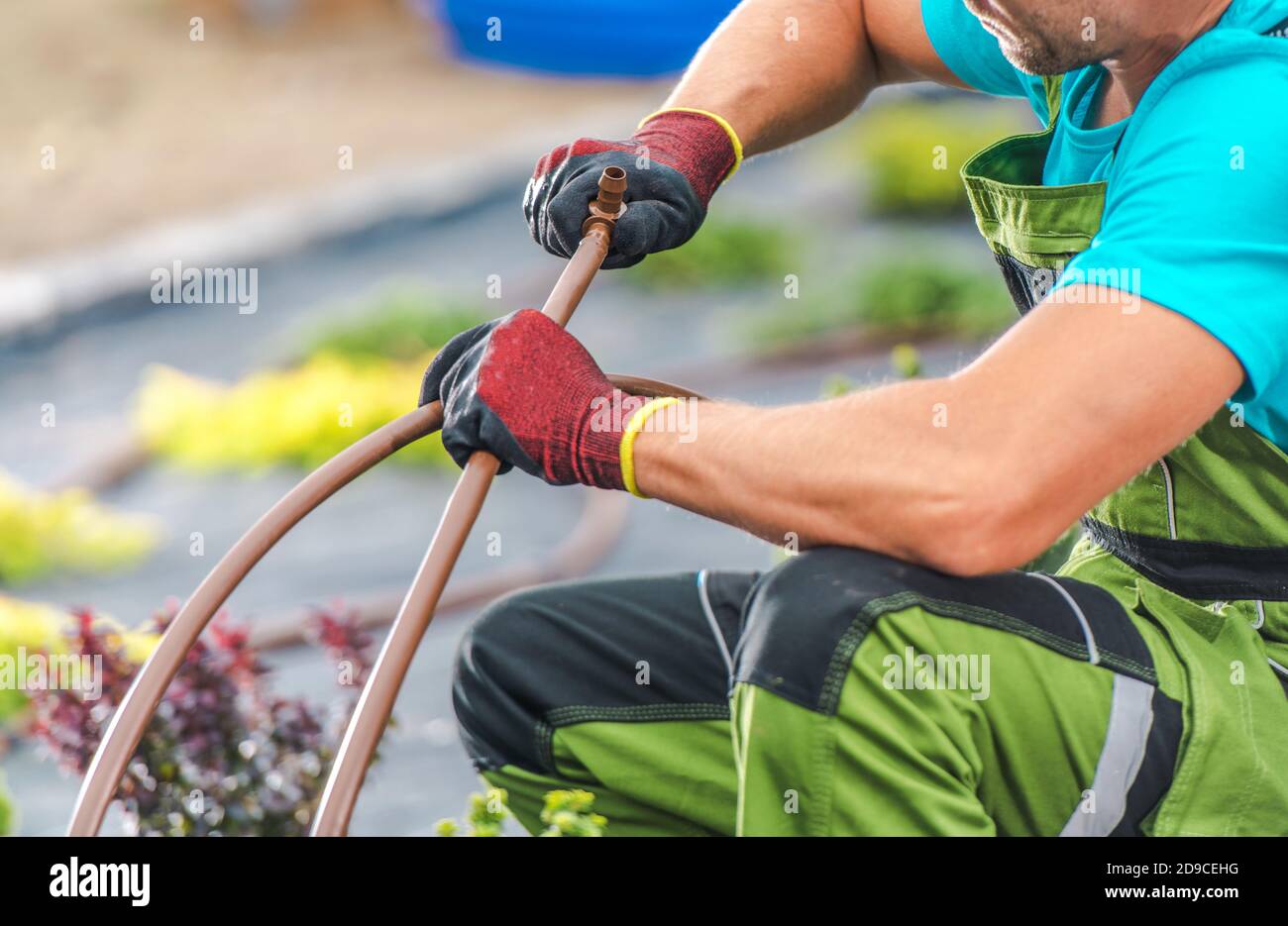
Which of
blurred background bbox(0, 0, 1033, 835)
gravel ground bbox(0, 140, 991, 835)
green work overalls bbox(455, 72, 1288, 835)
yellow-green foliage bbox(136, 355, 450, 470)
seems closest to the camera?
green work overalls bbox(455, 72, 1288, 835)

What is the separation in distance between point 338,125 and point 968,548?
30.2 feet

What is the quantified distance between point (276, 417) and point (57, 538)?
3.33 ft

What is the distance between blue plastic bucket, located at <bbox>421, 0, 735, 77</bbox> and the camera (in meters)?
10.7

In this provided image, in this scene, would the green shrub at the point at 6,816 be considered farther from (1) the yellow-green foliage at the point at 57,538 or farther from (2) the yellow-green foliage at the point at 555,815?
(1) the yellow-green foliage at the point at 57,538

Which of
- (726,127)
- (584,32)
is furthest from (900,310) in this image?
(584,32)

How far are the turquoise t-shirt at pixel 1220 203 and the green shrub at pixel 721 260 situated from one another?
17.2ft

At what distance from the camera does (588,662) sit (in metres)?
2.25

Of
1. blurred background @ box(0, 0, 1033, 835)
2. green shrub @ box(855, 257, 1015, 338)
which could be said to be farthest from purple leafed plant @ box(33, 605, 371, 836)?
green shrub @ box(855, 257, 1015, 338)

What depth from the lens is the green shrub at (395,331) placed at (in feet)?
20.4

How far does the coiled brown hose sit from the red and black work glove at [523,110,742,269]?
0.29 ft

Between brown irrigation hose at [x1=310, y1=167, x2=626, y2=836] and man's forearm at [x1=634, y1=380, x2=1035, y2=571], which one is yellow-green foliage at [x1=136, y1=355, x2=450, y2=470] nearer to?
brown irrigation hose at [x1=310, y1=167, x2=626, y2=836]

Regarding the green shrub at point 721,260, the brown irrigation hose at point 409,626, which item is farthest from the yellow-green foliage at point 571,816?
the green shrub at point 721,260

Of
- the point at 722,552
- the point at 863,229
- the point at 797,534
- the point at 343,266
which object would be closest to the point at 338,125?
the point at 343,266
